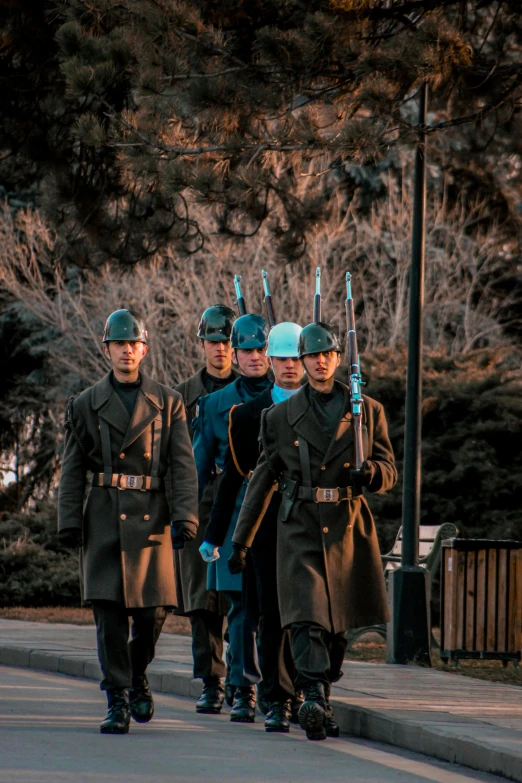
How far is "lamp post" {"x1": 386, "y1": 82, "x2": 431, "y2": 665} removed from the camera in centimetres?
1212

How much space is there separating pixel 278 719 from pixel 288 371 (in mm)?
1953

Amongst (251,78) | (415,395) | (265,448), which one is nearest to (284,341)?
(265,448)

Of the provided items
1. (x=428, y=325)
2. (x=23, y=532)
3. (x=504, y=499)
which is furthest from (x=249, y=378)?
(x=428, y=325)

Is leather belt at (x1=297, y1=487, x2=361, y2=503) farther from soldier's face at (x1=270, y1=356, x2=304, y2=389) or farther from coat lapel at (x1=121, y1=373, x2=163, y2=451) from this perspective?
coat lapel at (x1=121, y1=373, x2=163, y2=451)

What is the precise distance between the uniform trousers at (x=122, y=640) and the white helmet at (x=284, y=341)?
1.58 meters

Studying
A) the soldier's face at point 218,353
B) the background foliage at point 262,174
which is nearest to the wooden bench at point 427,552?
the background foliage at point 262,174

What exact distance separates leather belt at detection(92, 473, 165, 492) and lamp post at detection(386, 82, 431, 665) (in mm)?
3970

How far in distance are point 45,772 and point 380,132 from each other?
5521 millimetres

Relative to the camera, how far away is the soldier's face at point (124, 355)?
8.78 m

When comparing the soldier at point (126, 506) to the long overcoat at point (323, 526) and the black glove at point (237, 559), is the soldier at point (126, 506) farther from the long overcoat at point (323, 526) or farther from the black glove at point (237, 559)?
the long overcoat at point (323, 526)

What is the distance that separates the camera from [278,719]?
8.60 metres

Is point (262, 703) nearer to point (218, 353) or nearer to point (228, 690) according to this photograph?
point (228, 690)

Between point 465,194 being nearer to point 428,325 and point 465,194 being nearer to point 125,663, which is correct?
point 428,325

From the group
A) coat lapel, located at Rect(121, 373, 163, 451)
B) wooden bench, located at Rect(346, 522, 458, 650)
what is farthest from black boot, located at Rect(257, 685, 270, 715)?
wooden bench, located at Rect(346, 522, 458, 650)
